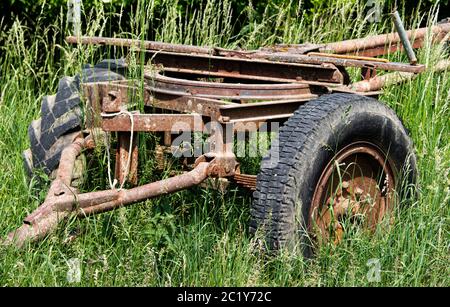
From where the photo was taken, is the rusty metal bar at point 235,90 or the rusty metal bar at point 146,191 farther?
the rusty metal bar at point 235,90

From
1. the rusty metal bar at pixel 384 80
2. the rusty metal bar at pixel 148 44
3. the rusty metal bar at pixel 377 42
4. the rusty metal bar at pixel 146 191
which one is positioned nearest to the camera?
the rusty metal bar at pixel 146 191

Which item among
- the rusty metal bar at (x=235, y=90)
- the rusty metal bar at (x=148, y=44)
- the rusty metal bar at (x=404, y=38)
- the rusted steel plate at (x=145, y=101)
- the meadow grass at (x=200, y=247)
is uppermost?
the rusty metal bar at (x=404, y=38)

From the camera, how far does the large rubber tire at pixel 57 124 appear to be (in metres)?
5.16

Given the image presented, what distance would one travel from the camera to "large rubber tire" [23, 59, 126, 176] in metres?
5.16

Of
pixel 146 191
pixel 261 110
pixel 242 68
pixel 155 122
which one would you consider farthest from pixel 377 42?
pixel 146 191

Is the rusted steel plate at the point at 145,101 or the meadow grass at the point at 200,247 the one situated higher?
the rusted steel plate at the point at 145,101

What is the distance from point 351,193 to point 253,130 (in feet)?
2.17

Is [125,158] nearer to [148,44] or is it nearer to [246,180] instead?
[246,180]

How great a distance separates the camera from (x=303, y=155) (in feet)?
14.8

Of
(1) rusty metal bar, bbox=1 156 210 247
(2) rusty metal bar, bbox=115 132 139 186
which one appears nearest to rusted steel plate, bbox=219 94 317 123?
(1) rusty metal bar, bbox=1 156 210 247

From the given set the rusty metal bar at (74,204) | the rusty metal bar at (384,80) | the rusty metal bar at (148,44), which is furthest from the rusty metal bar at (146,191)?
the rusty metal bar at (148,44)

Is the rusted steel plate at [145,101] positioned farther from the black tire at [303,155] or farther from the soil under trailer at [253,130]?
the black tire at [303,155]

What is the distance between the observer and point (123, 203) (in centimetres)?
430
